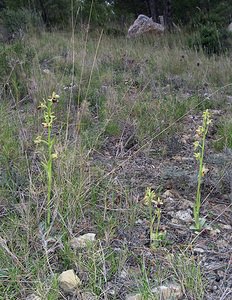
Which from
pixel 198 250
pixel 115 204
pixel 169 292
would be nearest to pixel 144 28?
pixel 115 204

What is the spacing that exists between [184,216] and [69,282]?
68 cm

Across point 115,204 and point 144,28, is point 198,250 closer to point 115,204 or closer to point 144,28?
point 115,204

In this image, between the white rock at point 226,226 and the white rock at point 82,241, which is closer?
the white rock at point 82,241

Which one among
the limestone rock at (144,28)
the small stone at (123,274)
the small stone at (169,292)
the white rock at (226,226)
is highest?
the small stone at (169,292)

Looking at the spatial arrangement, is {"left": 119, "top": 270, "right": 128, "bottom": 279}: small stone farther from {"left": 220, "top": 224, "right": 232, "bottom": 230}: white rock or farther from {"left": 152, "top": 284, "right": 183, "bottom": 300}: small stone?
{"left": 220, "top": 224, "right": 232, "bottom": 230}: white rock

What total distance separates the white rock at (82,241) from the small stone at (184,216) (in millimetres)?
439

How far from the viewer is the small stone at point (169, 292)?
1.33 metres

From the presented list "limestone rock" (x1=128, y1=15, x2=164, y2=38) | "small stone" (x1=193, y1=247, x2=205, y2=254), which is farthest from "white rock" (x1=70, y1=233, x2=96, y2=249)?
"limestone rock" (x1=128, y1=15, x2=164, y2=38)

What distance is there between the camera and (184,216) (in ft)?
6.04

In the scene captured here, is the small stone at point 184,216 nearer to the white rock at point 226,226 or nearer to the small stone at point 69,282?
the white rock at point 226,226

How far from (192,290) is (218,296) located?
95mm

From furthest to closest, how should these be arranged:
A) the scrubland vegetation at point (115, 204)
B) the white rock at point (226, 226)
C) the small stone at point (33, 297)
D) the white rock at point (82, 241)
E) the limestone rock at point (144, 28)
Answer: the limestone rock at point (144, 28) < the white rock at point (226, 226) < the white rock at point (82, 241) < the scrubland vegetation at point (115, 204) < the small stone at point (33, 297)

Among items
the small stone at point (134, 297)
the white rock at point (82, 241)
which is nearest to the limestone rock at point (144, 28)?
the white rock at point (82, 241)

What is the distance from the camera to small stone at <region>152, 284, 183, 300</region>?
1330 millimetres
